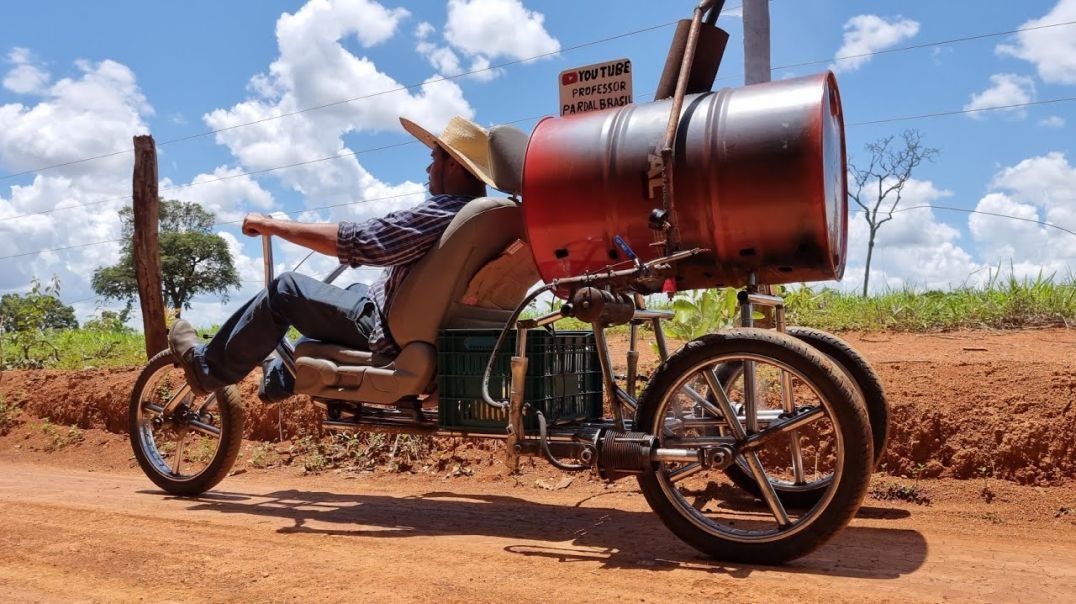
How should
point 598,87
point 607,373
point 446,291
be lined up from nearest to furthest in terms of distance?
1. point 607,373
2. point 598,87
3. point 446,291

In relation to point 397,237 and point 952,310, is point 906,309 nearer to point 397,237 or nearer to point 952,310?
point 952,310

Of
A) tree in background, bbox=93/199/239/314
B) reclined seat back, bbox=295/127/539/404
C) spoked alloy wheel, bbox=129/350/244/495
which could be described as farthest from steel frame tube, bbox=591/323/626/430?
tree in background, bbox=93/199/239/314

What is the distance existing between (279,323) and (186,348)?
0.62m

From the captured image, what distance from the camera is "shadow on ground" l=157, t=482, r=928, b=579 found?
127 inches

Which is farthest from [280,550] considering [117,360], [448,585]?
[117,360]

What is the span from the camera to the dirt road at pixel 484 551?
288cm

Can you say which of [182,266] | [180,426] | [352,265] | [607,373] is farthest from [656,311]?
[182,266]

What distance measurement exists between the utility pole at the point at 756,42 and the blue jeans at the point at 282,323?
154 inches

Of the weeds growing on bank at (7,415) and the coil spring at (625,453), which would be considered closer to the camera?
the coil spring at (625,453)

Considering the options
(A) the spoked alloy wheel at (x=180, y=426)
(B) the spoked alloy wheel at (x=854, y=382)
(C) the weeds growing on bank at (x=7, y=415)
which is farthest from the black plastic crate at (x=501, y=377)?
(C) the weeds growing on bank at (x=7, y=415)

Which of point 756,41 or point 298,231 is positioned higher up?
point 756,41

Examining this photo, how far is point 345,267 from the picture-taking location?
4.64m

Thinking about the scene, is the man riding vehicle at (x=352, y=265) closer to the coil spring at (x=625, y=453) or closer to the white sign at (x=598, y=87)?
the white sign at (x=598, y=87)

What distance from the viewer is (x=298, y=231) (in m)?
4.37
